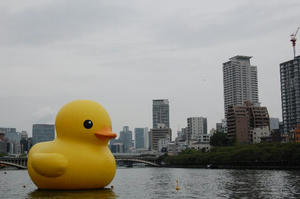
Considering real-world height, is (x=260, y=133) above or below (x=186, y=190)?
above

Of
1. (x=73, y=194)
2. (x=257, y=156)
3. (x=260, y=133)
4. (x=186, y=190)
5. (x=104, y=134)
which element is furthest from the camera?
(x=260, y=133)

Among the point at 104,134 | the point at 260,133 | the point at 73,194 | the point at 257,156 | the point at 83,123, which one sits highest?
the point at 260,133

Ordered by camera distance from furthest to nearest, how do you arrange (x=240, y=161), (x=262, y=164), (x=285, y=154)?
(x=240, y=161), (x=262, y=164), (x=285, y=154)

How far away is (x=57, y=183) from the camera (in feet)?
98.0

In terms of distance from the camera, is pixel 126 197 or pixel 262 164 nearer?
pixel 126 197

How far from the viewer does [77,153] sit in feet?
97.9

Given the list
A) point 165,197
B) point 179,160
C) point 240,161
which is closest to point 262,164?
point 240,161

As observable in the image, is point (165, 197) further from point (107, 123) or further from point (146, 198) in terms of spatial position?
point (107, 123)

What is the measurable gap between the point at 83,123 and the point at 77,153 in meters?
2.12

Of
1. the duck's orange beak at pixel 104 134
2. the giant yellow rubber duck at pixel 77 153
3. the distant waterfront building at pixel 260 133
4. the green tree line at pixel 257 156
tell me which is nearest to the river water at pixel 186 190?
the giant yellow rubber duck at pixel 77 153

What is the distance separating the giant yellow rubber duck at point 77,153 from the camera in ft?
96.2

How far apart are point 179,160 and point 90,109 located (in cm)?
13376

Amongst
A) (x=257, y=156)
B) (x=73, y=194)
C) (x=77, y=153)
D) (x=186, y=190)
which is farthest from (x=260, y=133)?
(x=73, y=194)

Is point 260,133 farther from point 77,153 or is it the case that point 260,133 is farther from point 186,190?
point 77,153
